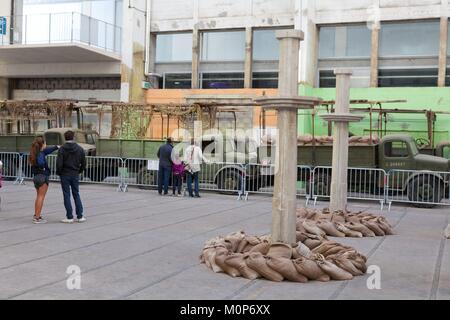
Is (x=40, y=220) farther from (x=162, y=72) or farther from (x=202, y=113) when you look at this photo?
(x=162, y=72)

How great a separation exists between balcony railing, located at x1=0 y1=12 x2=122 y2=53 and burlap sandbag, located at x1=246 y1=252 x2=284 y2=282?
2102cm

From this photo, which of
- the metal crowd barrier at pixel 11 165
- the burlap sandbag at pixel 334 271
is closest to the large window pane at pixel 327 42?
the metal crowd barrier at pixel 11 165

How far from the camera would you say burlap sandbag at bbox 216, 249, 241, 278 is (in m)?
6.71

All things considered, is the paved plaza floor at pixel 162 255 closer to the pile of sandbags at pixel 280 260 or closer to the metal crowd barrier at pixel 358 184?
the pile of sandbags at pixel 280 260

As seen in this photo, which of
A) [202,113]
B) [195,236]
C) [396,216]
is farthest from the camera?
[202,113]

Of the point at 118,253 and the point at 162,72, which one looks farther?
the point at 162,72

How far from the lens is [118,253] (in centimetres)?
788

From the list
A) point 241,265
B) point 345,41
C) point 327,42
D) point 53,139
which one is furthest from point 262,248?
point 327,42

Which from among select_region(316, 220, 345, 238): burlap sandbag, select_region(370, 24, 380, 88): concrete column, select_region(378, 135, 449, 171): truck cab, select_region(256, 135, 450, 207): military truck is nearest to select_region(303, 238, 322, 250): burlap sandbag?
select_region(316, 220, 345, 238): burlap sandbag

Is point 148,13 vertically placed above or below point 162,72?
above
